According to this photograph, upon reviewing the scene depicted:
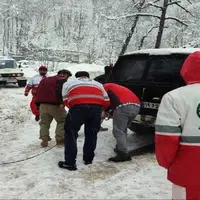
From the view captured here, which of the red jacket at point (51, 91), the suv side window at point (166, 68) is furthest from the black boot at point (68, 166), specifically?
the suv side window at point (166, 68)

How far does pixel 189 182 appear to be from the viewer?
2.78 metres

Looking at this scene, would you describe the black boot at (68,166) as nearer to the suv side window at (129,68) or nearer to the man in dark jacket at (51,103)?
the man in dark jacket at (51,103)

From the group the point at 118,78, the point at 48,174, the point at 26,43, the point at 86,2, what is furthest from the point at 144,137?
the point at 86,2

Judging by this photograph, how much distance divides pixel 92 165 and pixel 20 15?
2332 inches

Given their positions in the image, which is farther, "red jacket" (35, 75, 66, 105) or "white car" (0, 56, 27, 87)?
"white car" (0, 56, 27, 87)

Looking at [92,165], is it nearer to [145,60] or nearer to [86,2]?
[145,60]

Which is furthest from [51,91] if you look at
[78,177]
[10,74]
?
[10,74]

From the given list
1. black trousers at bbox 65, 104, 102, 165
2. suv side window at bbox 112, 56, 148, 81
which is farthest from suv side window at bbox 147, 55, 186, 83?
black trousers at bbox 65, 104, 102, 165

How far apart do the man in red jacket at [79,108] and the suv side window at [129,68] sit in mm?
1387

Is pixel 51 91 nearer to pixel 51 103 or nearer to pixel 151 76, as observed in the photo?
pixel 51 103

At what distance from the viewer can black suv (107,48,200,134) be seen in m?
6.17

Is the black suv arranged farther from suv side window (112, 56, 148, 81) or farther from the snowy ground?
the snowy ground

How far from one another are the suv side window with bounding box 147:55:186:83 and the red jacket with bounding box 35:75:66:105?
160cm

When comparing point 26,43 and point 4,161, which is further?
point 26,43
